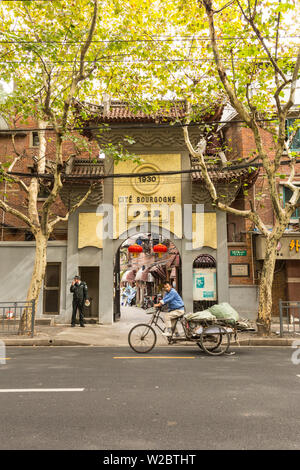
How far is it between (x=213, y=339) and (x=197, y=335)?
1.45ft

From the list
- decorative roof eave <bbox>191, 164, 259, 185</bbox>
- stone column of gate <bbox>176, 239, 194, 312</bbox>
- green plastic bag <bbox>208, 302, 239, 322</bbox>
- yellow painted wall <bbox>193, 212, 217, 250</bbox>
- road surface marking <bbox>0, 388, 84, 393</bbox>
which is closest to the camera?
road surface marking <bbox>0, 388, 84, 393</bbox>

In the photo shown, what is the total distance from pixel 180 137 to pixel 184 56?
412cm

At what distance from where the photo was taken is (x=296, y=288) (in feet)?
52.6

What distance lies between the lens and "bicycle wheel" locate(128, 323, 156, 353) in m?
8.85

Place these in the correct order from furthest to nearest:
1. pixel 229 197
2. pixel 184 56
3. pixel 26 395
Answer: pixel 229 197
pixel 184 56
pixel 26 395

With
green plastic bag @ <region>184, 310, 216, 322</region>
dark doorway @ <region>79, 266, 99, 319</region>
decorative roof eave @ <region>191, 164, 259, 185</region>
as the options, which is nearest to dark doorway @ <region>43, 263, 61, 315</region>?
dark doorway @ <region>79, 266, 99, 319</region>

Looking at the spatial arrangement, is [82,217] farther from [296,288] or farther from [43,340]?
[296,288]

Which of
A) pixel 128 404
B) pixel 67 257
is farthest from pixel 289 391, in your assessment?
pixel 67 257

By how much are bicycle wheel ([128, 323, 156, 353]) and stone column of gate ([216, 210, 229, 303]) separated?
22.7 feet

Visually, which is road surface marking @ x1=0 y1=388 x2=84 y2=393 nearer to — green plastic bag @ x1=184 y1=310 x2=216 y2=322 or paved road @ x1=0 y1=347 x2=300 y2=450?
paved road @ x1=0 y1=347 x2=300 y2=450

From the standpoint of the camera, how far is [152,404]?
4805mm

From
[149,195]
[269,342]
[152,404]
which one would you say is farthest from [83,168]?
[152,404]

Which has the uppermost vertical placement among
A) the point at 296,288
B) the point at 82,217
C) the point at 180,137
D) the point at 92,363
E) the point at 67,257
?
the point at 180,137
